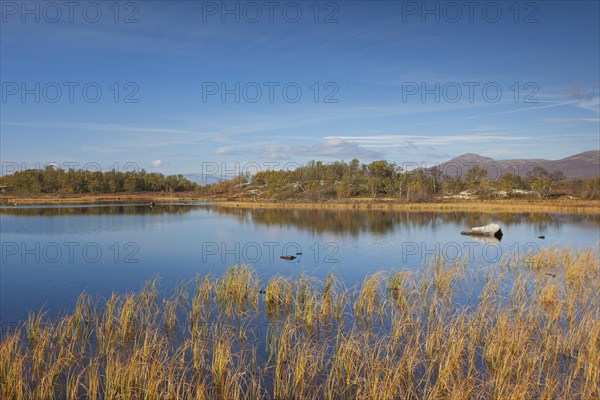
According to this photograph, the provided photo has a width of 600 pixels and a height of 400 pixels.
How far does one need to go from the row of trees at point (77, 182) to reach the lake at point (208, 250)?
104739 mm

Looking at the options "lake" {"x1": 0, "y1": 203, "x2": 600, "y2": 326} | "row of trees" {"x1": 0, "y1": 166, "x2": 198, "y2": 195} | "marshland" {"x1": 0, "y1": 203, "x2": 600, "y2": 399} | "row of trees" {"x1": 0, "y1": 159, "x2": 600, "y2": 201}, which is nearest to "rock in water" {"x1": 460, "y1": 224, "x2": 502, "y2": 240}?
"lake" {"x1": 0, "y1": 203, "x2": 600, "y2": 326}

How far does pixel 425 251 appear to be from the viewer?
28.3m

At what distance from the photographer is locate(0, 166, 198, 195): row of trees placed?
137625 mm

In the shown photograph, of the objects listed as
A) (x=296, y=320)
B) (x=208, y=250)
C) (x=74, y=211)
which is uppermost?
(x=74, y=211)

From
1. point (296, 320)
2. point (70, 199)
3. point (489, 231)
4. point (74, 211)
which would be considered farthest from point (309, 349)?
point (70, 199)

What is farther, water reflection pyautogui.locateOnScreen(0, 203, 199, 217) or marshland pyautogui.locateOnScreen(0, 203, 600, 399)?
water reflection pyautogui.locateOnScreen(0, 203, 199, 217)

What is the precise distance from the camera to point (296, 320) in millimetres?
13016

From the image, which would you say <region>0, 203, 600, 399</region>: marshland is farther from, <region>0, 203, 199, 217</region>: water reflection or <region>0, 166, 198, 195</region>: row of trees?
<region>0, 166, 198, 195</region>: row of trees

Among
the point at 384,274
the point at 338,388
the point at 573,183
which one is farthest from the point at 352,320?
the point at 573,183

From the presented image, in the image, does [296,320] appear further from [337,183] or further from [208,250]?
[337,183]

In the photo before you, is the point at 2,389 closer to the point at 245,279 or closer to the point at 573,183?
the point at 245,279

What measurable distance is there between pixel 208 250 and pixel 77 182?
439 ft

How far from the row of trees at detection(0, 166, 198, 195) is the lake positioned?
344 ft

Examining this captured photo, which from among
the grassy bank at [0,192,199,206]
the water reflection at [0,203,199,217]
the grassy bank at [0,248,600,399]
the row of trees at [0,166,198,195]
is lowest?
the grassy bank at [0,248,600,399]
